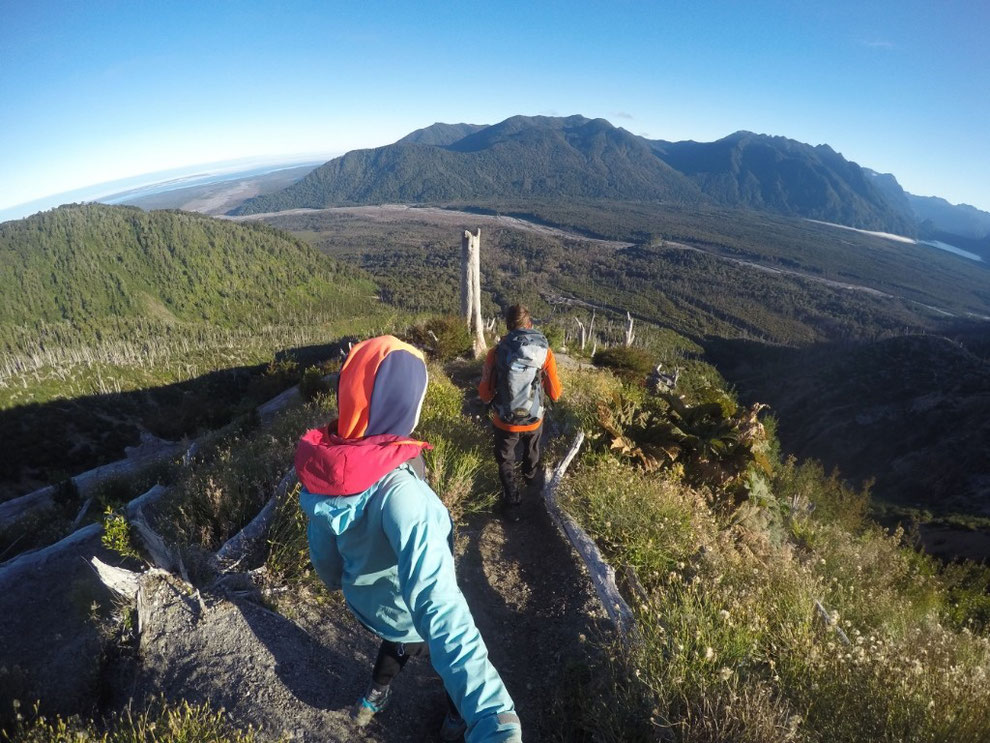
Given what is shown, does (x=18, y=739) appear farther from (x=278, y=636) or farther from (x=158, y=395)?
(x=158, y=395)

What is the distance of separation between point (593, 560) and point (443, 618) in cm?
212

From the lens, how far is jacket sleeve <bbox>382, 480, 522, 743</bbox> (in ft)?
5.22

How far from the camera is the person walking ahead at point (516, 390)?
4258mm

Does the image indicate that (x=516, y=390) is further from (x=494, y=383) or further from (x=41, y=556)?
(x=41, y=556)

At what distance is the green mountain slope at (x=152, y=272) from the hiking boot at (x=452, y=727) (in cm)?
12893

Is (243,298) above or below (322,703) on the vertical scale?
below

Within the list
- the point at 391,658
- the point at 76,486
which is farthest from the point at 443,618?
the point at 76,486

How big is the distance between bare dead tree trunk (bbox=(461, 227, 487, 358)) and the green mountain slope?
4682 inches

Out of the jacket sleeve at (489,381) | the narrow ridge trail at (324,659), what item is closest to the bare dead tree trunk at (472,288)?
the jacket sleeve at (489,381)

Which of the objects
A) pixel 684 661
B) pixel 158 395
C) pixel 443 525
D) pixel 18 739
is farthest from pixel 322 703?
pixel 158 395

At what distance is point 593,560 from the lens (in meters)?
3.54

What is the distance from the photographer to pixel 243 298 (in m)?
129

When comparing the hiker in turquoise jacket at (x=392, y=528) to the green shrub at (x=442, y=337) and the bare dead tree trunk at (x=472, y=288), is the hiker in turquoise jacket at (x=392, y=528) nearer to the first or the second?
the green shrub at (x=442, y=337)

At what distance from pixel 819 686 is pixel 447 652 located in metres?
1.92
